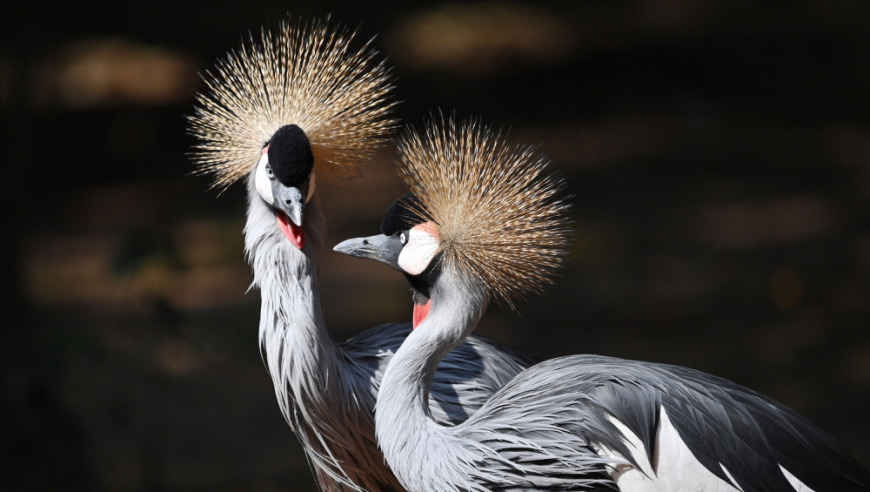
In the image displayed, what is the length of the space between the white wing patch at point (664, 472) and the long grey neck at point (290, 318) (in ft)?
1.55

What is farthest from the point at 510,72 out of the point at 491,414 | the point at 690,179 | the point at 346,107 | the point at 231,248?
the point at 491,414

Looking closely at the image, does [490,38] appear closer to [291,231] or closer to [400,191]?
[400,191]

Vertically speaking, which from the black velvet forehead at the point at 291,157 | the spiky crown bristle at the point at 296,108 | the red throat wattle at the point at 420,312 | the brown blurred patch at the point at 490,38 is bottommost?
the red throat wattle at the point at 420,312

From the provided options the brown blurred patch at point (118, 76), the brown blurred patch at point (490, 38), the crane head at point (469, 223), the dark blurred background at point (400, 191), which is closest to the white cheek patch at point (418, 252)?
the crane head at point (469, 223)

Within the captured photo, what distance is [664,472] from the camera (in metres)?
1.35

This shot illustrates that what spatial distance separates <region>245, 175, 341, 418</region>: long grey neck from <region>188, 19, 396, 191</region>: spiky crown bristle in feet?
0.41

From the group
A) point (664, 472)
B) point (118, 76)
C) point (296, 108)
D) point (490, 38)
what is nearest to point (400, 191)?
point (490, 38)

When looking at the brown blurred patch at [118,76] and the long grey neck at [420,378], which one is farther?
the brown blurred patch at [118,76]

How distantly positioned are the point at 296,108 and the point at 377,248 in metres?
0.30

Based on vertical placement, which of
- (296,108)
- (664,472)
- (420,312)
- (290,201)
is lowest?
(664,472)

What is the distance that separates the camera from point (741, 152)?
3846mm

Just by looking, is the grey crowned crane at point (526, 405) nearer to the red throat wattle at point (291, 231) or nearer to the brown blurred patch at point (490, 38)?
the red throat wattle at point (291, 231)

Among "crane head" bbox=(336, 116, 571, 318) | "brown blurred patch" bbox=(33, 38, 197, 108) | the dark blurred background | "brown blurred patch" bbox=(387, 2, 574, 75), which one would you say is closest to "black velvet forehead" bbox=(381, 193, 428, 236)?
"crane head" bbox=(336, 116, 571, 318)

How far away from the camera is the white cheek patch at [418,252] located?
1438 millimetres
